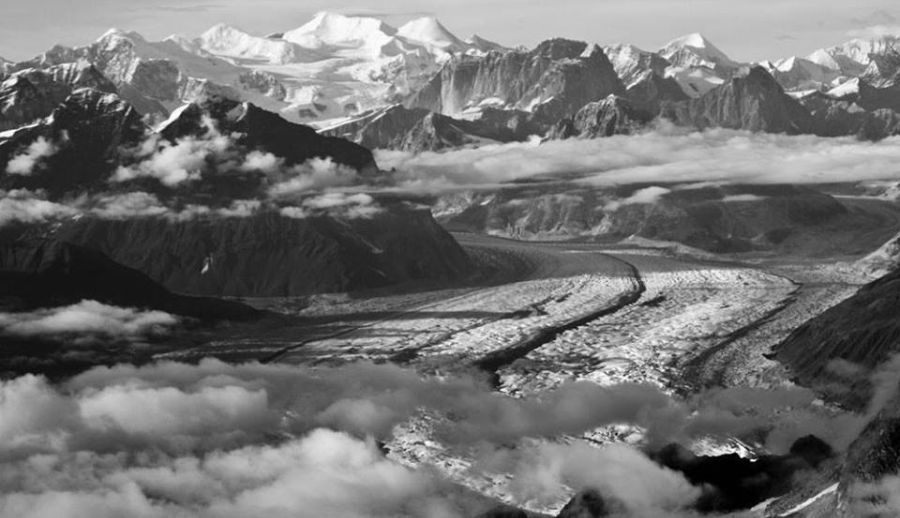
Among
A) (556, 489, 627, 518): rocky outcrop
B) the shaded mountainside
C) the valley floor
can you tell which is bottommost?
the valley floor

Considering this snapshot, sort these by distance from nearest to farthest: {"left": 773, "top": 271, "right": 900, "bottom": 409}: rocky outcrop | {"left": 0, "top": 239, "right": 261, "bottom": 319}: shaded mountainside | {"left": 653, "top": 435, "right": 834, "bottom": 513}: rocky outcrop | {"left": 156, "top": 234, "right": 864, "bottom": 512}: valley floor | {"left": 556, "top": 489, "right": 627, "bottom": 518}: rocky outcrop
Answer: {"left": 556, "top": 489, "right": 627, "bottom": 518}: rocky outcrop, {"left": 653, "top": 435, "right": 834, "bottom": 513}: rocky outcrop, {"left": 773, "top": 271, "right": 900, "bottom": 409}: rocky outcrop, {"left": 156, "top": 234, "right": 864, "bottom": 512}: valley floor, {"left": 0, "top": 239, "right": 261, "bottom": 319}: shaded mountainside

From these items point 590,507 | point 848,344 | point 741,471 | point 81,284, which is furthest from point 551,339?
point 590,507

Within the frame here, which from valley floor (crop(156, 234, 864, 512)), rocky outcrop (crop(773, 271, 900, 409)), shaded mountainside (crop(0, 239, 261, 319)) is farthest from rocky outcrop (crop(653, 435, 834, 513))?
shaded mountainside (crop(0, 239, 261, 319))

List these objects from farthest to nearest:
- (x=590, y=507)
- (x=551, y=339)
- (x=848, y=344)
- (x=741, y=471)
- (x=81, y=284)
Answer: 1. (x=81, y=284)
2. (x=551, y=339)
3. (x=848, y=344)
4. (x=741, y=471)
5. (x=590, y=507)

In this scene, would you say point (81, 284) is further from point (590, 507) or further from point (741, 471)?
point (741, 471)

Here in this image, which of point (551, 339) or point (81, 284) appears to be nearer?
point (551, 339)

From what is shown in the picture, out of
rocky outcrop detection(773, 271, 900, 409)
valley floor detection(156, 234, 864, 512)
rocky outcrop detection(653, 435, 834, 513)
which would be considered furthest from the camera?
valley floor detection(156, 234, 864, 512)

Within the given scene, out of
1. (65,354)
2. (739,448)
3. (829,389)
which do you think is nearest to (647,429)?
(739,448)

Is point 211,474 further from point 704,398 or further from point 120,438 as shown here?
point 704,398

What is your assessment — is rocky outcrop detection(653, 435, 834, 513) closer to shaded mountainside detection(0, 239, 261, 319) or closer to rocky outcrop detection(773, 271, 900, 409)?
rocky outcrop detection(773, 271, 900, 409)

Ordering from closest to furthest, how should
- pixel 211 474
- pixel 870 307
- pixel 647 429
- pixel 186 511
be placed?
pixel 186 511 < pixel 211 474 < pixel 647 429 < pixel 870 307

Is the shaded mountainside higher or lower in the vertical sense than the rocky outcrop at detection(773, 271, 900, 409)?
higher
